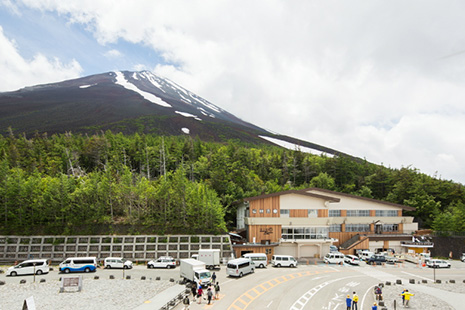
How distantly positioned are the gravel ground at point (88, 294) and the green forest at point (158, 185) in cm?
1528

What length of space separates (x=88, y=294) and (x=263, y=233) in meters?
26.6

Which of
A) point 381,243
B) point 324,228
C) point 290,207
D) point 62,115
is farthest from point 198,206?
point 62,115

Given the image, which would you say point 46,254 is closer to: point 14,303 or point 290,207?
point 14,303

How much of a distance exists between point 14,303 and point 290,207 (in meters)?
35.9

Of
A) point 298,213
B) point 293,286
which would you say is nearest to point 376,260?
point 298,213

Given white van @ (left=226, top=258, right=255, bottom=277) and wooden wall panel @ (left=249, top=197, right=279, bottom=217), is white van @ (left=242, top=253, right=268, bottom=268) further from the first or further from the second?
wooden wall panel @ (left=249, top=197, right=279, bottom=217)

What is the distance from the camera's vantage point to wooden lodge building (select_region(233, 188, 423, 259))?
45969 millimetres

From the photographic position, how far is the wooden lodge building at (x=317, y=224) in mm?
45969

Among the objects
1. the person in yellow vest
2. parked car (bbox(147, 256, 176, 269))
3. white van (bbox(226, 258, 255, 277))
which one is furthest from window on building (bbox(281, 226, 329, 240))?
the person in yellow vest

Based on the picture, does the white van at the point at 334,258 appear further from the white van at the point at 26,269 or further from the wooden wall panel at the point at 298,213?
the white van at the point at 26,269

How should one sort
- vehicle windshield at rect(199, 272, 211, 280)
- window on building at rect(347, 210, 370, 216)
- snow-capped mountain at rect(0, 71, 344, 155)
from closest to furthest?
vehicle windshield at rect(199, 272, 211, 280), window on building at rect(347, 210, 370, 216), snow-capped mountain at rect(0, 71, 344, 155)

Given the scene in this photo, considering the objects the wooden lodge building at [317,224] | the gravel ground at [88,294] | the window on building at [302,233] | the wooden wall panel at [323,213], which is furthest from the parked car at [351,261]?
the gravel ground at [88,294]

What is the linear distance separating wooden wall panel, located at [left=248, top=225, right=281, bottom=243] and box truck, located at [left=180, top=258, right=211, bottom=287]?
57.6 ft

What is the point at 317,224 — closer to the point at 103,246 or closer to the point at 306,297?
the point at 306,297
